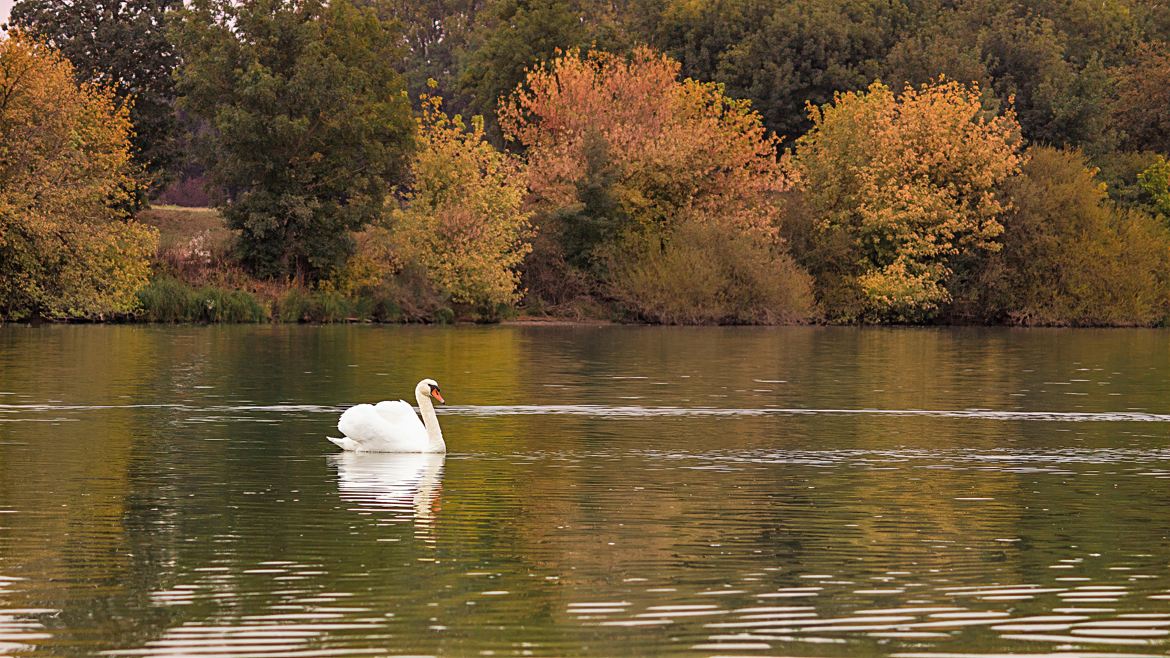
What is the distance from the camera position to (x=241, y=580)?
13180mm

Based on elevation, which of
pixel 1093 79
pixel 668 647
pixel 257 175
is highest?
pixel 1093 79

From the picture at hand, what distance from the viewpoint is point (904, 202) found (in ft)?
260

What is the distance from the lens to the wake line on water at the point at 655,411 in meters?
29.7

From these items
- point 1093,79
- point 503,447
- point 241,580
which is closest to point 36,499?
point 241,580

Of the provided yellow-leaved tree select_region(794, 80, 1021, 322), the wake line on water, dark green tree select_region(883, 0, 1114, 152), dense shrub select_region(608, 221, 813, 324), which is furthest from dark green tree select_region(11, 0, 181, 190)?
the wake line on water

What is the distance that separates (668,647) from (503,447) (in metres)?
13.3

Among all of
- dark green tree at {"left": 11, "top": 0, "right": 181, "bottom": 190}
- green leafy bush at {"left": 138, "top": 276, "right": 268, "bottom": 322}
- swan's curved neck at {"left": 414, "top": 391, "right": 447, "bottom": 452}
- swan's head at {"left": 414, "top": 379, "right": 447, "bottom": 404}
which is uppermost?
dark green tree at {"left": 11, "top": 0, "right": 181, "bottom": 190}

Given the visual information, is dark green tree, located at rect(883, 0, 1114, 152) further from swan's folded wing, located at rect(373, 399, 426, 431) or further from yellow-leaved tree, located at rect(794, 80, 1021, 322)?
swan's folded wing, located at rect(373, 399, 426, 431)

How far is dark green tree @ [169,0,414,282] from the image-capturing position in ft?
235

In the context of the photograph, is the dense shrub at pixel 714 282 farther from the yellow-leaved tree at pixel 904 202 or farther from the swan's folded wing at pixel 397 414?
the swan's folded wing at pixel 397 414

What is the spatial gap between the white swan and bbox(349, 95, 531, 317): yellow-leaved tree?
172 ft

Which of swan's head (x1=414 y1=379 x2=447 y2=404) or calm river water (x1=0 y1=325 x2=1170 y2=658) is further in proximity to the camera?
swan's head (x1=414 y1=379 x2=447 y2=404)

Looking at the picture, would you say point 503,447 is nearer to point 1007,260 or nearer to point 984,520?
point 984,520

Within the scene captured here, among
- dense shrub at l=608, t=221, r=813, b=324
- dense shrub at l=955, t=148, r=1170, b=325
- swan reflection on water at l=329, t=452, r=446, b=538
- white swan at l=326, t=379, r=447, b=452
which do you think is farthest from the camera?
dense shrub at l=955, t=148, r=1170, b=325
